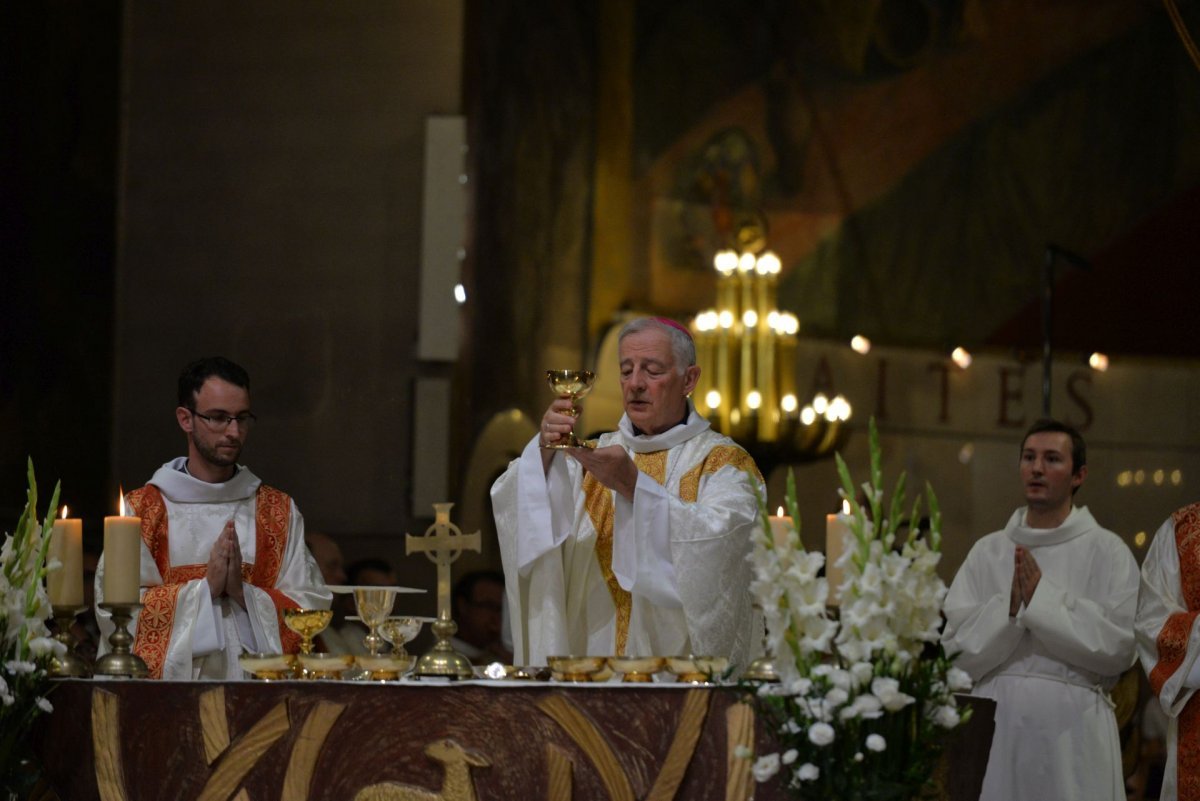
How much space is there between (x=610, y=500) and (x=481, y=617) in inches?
173

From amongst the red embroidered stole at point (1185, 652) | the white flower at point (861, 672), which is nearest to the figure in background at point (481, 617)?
the red embroidered stole at point (1185, 652)

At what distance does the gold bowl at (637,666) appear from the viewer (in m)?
4.79

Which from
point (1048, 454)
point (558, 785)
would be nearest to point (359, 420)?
point (1048, 454)

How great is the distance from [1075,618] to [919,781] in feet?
8.72

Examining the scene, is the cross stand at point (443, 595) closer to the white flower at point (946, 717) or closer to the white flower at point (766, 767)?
the white flower at point (766, 767)

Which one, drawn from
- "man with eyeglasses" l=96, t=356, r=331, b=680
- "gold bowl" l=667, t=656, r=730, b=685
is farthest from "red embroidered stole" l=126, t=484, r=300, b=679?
"gold bowl" l=667, t=656, r=730, b=685

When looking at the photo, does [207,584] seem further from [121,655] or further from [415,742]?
[415,742]

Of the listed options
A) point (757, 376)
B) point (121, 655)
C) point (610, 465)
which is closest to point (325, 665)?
point (121, 655)

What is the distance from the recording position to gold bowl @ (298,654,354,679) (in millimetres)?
4902

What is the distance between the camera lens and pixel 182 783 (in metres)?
4.77

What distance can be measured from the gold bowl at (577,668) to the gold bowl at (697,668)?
180mm

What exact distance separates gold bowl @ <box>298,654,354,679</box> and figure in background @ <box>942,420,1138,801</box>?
2667 millimetres

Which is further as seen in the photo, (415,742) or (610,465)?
(610,465)

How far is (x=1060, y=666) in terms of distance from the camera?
22.9 ft
